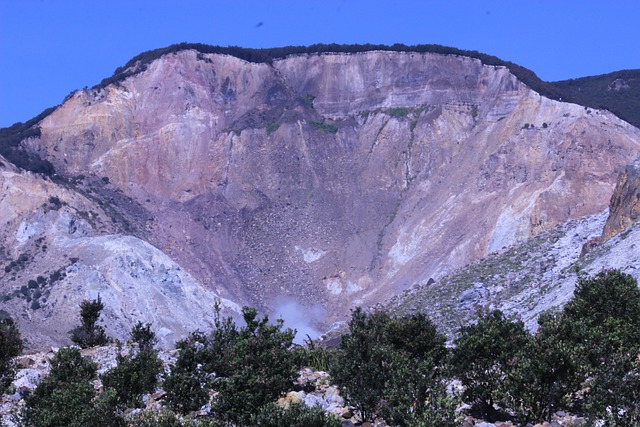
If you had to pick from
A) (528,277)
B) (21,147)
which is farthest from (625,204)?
(21,147)

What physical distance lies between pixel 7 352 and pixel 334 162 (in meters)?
66.8

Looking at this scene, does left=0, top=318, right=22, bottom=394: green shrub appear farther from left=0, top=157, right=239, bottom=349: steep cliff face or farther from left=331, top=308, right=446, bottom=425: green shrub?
left=0, top=157, right=239, bottom=349: steep cliff face

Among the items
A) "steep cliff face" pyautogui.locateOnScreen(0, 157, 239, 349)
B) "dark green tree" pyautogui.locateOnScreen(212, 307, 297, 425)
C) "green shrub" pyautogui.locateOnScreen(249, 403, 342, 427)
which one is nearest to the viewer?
"green shrub" pyautogui.locateOnScreen(249, 403, 342, 427)

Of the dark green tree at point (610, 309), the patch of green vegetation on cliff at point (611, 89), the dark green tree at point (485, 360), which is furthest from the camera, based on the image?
the patch of green vegetation on cliff at point (611, 89)

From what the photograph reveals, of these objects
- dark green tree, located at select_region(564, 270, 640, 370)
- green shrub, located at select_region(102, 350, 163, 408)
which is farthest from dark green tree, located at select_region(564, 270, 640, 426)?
green shrub, located at select_region(102, 350, 163, 408)

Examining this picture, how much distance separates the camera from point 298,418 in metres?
18.0

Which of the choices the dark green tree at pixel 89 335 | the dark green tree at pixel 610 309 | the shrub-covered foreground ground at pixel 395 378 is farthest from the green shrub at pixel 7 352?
the dark green tree at pixel 610 309

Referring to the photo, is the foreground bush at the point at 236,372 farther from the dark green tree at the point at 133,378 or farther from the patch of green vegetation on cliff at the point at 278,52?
the patch of green vegetation on cliff at the point at 278,52

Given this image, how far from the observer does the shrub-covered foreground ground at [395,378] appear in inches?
746

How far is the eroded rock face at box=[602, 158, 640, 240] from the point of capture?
4391 centimetres

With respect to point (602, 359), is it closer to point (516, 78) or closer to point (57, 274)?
point (57, 274)

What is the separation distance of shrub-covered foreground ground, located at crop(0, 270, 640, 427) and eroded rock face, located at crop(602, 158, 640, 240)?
58.1 feet

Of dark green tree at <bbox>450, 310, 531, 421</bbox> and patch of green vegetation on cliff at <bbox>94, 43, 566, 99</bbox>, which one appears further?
patch of green vegetation on cliff at <bbox>94, 43, 566, 99</bbox>

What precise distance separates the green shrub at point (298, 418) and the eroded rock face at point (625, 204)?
29.2 metres
